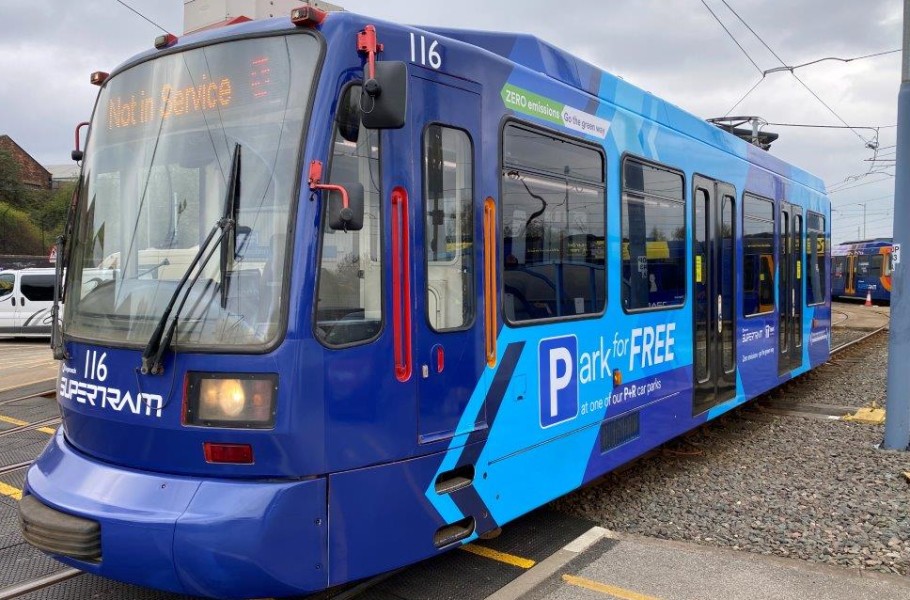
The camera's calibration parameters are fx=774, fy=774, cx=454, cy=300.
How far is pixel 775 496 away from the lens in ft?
19.1

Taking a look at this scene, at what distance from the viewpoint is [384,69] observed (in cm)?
346

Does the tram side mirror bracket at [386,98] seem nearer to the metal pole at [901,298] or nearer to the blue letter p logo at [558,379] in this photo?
the blue letter p logo at [558,379]

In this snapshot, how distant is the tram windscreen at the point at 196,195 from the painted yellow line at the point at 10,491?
2411mm

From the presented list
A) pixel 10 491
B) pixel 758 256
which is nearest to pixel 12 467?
pixel 10 491

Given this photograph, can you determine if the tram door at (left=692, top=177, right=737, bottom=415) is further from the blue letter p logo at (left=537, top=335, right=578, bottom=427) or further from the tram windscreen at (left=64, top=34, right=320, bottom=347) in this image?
the tram windscreen at (left=64, top=34, right=320, bottom=347)

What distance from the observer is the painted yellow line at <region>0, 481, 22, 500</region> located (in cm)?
575

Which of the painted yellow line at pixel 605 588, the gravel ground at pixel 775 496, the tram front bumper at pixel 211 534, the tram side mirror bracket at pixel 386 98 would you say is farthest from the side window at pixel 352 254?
the gravel ground at pixel 775 496

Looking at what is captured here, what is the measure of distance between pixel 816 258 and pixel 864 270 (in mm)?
27793

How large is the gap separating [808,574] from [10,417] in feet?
27.2

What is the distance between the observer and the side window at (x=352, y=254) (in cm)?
350

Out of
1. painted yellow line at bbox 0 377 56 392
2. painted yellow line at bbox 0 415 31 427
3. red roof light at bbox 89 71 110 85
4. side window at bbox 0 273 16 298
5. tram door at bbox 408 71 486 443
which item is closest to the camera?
tram door at bbox 408 71 486 443

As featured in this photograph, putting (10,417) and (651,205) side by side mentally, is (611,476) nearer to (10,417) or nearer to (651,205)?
(651,205)

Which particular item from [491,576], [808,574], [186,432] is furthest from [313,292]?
[808,574]

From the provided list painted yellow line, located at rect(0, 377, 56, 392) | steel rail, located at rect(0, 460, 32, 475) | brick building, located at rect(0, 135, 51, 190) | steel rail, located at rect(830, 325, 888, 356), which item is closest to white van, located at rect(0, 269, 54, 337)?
painted yellow line, located at rect(0, 377, 56, 392)
